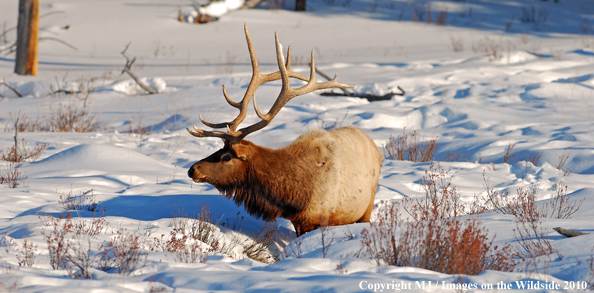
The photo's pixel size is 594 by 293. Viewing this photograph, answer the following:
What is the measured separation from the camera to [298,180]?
15.1ft

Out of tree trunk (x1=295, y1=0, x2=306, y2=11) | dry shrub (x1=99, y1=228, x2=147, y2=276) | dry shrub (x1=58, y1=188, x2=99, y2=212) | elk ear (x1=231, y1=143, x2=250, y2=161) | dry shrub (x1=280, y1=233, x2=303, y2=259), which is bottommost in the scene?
dry shrub (x1=58, y1=188, x2=99, y2=212)

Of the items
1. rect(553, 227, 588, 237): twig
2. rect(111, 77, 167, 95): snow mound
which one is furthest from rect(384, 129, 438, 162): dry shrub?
rect(111, 77, 167, 95): snow mound

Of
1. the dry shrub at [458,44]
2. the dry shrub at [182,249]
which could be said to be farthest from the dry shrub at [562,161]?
the dry shrub at [458,44]

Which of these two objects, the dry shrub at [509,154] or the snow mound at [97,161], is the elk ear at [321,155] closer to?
the snow mound at [97,161]

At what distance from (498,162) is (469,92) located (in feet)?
14.8

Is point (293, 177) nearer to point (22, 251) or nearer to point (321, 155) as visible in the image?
point (321, 155)

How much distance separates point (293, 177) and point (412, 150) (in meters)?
3.85

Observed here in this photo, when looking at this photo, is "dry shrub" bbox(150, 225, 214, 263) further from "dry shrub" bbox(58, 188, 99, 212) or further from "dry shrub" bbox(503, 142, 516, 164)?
"dry shrub" bbox(503, 142, 516, 164)

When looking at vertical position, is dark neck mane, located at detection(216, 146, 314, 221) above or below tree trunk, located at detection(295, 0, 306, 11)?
below

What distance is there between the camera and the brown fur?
4.60m

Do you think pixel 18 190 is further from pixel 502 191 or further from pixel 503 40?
pixel 503 40

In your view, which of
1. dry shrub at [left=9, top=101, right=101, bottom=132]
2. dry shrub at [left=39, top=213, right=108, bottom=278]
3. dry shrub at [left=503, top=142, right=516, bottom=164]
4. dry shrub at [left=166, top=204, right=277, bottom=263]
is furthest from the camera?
dry shrub at [left=9, top=101, right=101, bottom=132]

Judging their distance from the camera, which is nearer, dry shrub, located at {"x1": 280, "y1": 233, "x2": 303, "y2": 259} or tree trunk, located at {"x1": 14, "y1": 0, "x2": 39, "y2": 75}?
dry shrub, located at {"x1": 280, "y1": 233, "x2": 303, "y2": 259}

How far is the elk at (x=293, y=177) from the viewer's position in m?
4.60
